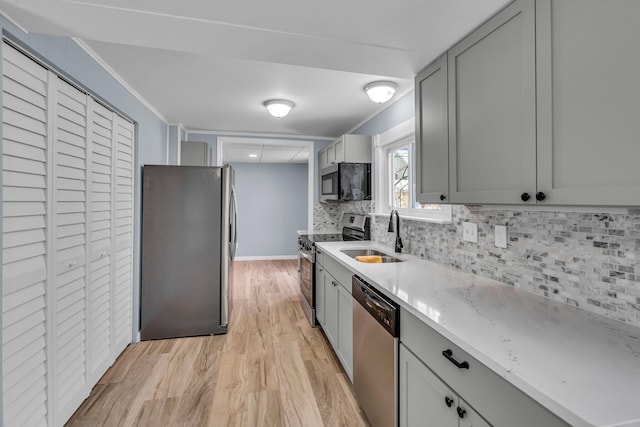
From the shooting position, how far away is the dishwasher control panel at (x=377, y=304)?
143cm

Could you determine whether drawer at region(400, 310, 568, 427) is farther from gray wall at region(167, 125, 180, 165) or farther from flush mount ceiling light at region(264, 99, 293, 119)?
gray wall at region(167, 125, 180, 165)

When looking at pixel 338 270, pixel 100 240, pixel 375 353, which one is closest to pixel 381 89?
pixel 338 270

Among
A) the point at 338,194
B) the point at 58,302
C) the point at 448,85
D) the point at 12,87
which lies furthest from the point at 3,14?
the point at 338,194

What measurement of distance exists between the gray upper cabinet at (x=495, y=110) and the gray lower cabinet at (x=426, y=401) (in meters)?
0.72

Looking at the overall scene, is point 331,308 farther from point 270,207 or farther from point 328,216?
point 270,207

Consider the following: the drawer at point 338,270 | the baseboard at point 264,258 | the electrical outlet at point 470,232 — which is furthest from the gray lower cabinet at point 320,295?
the baseboard at point 264,258

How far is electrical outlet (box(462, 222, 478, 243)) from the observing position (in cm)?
181

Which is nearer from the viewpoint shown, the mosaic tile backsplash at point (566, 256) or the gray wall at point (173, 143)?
the mosaic tile backsplash at point (566, 256)

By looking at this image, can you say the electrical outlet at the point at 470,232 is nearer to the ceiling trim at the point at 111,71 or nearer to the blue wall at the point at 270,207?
the ceiling trim at the point at 111,71

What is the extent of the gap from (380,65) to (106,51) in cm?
174

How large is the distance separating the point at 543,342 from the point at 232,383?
201cm

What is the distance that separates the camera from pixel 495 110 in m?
1.23

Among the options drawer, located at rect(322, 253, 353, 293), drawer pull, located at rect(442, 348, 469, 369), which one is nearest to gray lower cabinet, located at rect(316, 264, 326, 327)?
drawer, located at rect(322, 253, 353, 293)

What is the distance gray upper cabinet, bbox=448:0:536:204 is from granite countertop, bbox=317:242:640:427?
1.45 ft
